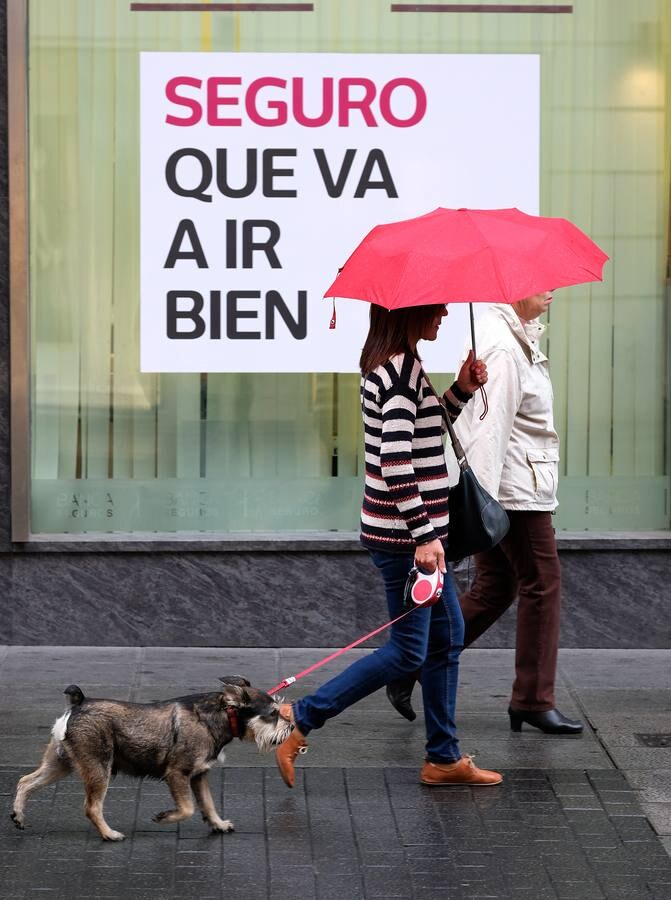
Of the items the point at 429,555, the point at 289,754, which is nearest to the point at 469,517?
the point at 429,555

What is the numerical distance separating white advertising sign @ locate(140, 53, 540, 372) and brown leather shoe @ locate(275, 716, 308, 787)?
288 centimetres

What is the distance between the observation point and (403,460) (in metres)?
4.92

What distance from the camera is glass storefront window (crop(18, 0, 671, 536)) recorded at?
7.62 m

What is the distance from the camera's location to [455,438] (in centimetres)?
535

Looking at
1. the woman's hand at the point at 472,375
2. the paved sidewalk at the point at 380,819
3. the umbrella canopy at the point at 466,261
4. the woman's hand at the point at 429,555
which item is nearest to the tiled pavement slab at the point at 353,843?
the paved sidewalk at the point at 380,819

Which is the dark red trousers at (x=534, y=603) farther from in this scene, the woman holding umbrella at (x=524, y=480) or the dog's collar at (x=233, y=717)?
the dog's collar at (x=233, y=717)

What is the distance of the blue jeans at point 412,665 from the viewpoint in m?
5.15

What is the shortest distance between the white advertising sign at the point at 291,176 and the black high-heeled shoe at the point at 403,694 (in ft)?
6.95

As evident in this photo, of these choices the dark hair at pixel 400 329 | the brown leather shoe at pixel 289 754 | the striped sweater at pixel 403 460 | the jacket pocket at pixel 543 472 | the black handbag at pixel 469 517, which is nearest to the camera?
the striped sweater at pixel 403 460

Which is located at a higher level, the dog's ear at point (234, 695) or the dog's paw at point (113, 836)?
the dog's ear at point (234, 695)

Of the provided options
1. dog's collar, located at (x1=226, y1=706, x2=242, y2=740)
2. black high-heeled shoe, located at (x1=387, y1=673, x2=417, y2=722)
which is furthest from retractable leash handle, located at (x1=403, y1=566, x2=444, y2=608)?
black high-heeled shoe, located at (x1=387, y1=673, x2=417, y2=722)

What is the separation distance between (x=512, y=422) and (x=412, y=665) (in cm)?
113

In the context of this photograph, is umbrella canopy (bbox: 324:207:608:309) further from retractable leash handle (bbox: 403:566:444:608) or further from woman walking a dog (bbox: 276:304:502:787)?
retractable leash handle (bbox: 403:566:444:608)

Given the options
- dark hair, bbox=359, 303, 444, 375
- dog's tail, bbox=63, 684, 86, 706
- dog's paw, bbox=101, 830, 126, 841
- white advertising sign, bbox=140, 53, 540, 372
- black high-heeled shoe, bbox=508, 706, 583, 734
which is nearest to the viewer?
dog's tail, bbox=63, 684, 86, 706
